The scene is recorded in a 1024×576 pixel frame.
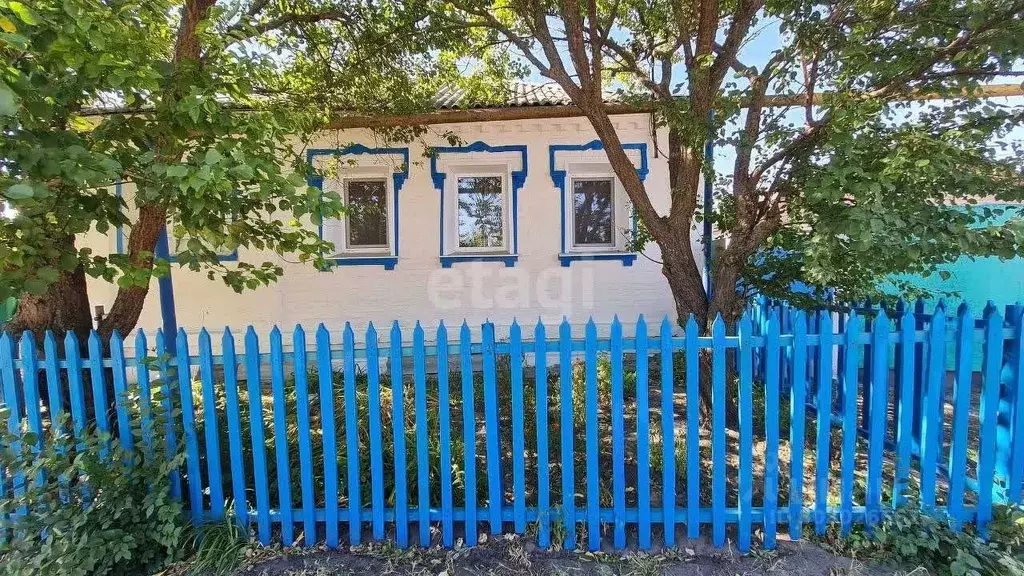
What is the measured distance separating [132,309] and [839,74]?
4805 mm

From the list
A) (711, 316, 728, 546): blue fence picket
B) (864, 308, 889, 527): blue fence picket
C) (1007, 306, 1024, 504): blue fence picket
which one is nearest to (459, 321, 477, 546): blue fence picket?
(711, 316, 728, 546): blue fence picket

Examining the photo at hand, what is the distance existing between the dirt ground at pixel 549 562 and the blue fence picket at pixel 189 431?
0.50m

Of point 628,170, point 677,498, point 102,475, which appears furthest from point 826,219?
point 102,475

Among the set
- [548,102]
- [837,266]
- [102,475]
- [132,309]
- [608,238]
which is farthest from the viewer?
[608,238]

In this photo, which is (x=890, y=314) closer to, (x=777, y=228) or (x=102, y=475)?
(x=777, y=228)

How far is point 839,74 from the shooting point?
2967 mm

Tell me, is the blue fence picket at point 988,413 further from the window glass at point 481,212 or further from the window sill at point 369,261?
the window sill at point 369,261

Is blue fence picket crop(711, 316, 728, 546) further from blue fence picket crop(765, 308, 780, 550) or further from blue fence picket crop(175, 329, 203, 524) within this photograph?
blue fence picket crop(175, 329, 203, 524)

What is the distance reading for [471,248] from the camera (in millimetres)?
6508

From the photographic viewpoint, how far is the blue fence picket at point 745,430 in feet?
8.29

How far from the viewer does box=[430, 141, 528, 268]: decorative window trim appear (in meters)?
6.23

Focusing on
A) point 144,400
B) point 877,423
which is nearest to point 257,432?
point 144,400

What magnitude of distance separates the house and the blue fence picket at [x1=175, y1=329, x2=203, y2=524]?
3710mm

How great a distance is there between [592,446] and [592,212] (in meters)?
4.34
